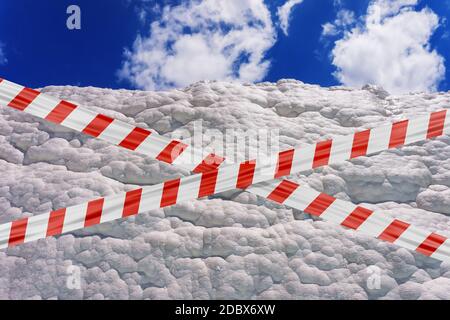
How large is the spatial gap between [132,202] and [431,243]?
1910mm

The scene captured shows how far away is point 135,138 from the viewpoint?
3.50 meters

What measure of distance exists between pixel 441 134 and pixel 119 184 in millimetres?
2227

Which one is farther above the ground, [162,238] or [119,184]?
[119,184]

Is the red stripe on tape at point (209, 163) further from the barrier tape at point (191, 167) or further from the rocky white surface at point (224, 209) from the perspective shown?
the rocky white surface at point (224, 209)

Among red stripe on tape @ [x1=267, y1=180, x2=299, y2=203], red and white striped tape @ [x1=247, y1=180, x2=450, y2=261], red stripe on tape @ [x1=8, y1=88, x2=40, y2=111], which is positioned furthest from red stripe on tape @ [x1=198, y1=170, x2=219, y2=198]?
red stripe on tape @ [x1=8, y1=88, x2=40, y2=111]

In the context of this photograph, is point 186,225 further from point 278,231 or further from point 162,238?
point 278,231

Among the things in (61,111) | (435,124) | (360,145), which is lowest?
(360,145)

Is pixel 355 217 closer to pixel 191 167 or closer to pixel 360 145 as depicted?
pixel 360 145

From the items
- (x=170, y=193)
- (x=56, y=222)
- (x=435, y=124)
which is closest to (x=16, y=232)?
(x=56, y=222)

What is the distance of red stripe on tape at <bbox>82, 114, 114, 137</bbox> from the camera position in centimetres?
354

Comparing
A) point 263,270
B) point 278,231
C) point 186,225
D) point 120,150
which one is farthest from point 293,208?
point 120,150

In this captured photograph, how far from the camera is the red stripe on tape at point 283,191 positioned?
3400 millimetres
